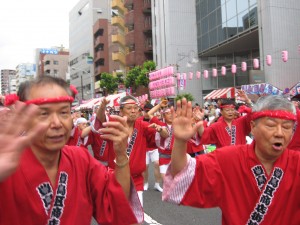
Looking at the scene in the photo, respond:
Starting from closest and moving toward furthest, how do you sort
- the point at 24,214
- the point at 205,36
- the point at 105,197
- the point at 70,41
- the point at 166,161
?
the point at 24,214 < the point at 105,197 < the point at 166,161 < the point at 205,36 < the point at 70,41

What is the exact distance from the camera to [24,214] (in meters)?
2.10

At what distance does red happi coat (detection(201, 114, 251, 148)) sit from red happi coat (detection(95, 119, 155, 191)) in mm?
1230

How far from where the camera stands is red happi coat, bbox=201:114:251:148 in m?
6.37

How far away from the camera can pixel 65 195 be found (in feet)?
7.39

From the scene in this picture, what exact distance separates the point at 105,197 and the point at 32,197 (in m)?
0.43

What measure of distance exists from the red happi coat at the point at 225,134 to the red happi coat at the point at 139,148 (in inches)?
48.4

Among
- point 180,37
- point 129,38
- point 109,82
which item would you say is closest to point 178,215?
point 180,37

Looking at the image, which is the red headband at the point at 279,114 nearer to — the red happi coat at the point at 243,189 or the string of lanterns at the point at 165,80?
the red happi coat at the point at 243,189

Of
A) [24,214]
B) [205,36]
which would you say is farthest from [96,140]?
[205,36]

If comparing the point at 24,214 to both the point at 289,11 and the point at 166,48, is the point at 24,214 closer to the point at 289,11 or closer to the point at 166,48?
the point at 289,11

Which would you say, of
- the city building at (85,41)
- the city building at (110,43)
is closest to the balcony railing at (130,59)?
the city building at (110,43)

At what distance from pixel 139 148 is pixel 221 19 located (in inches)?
987

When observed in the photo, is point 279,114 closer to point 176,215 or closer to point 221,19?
point 176,215

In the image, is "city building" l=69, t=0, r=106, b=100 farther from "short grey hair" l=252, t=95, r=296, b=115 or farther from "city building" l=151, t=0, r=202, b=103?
"short grey hair" l=252, t=95, r=296, b=115
